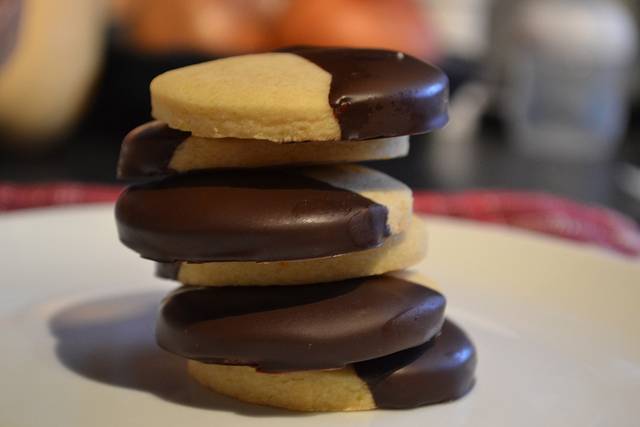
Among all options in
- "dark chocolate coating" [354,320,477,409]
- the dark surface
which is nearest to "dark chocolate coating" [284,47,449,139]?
"dark chocolate coating" [354,320,477,409]

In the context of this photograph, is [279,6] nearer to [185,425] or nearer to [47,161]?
[47,161]

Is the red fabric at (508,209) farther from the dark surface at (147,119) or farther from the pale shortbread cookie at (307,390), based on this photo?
the pale shortbread cookie at (307,390)

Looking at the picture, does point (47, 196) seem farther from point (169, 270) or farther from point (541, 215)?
point (541, 215)

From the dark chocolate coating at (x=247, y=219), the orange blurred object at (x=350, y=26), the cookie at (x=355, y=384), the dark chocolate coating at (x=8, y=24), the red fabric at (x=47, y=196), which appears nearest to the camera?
the dark chocolate coating at (x=247, y=219)

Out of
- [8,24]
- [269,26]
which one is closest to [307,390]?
[8,24]

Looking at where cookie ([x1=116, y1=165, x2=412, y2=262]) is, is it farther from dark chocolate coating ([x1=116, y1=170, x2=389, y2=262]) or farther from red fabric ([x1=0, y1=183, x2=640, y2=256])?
red fabric ([x1=0, y1=183, x2=640, y2=256])

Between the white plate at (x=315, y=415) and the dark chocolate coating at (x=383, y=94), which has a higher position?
the dark chocolate coating at (x=383, y=94)

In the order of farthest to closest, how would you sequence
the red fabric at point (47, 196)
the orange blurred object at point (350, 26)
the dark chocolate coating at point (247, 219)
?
the orange blurred object at point (350, 26), the red fabric at point (47, 196), the dark chocolate coating at point (247, 219)

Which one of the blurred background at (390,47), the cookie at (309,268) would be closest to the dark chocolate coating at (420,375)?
the cookie at (309,268)
